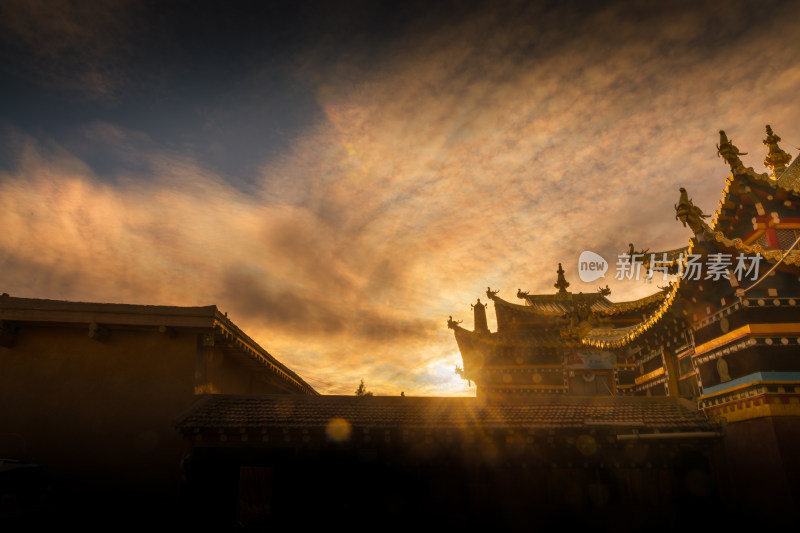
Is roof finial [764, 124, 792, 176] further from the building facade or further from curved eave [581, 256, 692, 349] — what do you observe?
the building facade

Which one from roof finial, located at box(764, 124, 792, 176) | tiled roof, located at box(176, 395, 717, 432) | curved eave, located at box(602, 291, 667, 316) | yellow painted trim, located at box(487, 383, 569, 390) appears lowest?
tiled roof, located at box(176, 395, 717, 432)

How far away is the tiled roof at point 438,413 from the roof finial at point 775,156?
7241 millimetres

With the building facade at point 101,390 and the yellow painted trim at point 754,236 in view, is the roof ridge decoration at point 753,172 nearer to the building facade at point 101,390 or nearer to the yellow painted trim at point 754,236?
the yellow painted trim at point 754,236

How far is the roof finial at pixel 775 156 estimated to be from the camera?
1362 cm

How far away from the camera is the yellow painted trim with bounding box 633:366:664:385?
15608 mm

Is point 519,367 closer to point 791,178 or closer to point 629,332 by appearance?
point 629,332

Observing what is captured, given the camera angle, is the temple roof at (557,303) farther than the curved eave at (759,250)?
Yes

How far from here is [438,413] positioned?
504 inches

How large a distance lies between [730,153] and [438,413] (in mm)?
9692

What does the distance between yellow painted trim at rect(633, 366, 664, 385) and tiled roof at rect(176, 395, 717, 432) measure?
1.91 m

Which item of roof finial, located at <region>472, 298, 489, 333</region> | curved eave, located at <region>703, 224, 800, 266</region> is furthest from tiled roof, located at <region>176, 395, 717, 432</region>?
roof finial, located at <region>472, 298, 489, 333</region>

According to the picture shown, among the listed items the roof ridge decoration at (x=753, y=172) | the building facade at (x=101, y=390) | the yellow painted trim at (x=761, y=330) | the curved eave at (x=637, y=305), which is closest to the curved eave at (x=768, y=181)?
the roof ridge decoration at (x=753, y=172)

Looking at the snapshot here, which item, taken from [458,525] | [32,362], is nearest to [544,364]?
[458,525]

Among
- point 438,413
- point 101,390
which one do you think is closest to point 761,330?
point 438,413
